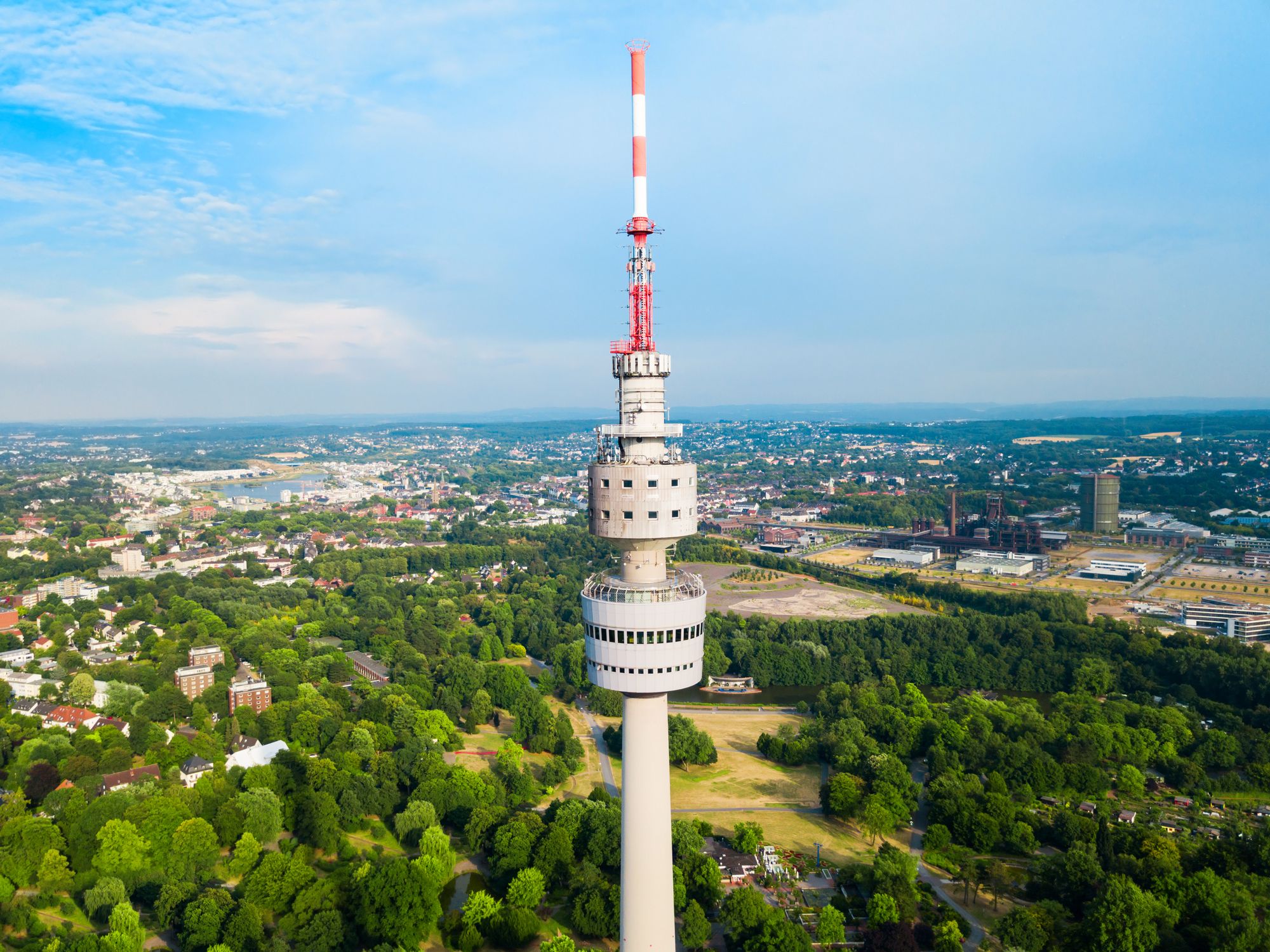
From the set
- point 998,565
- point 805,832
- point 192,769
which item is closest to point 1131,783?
point 805,832

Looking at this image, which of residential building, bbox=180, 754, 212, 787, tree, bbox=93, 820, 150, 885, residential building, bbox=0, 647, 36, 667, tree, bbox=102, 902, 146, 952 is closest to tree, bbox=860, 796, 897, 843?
tree, bbox=102, 902, 146, 952

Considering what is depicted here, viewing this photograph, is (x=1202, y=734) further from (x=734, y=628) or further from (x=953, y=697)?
(x=734, y=628)

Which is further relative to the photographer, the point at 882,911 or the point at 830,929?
the point at 882,911

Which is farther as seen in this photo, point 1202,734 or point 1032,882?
point 1202,734

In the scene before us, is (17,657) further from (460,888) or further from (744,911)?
(744,911)

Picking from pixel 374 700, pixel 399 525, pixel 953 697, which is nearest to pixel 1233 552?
pixel 953 697

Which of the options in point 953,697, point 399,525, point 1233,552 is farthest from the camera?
point 399,525

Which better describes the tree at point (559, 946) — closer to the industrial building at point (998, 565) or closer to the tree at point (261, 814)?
the tree at point (261, 814)
